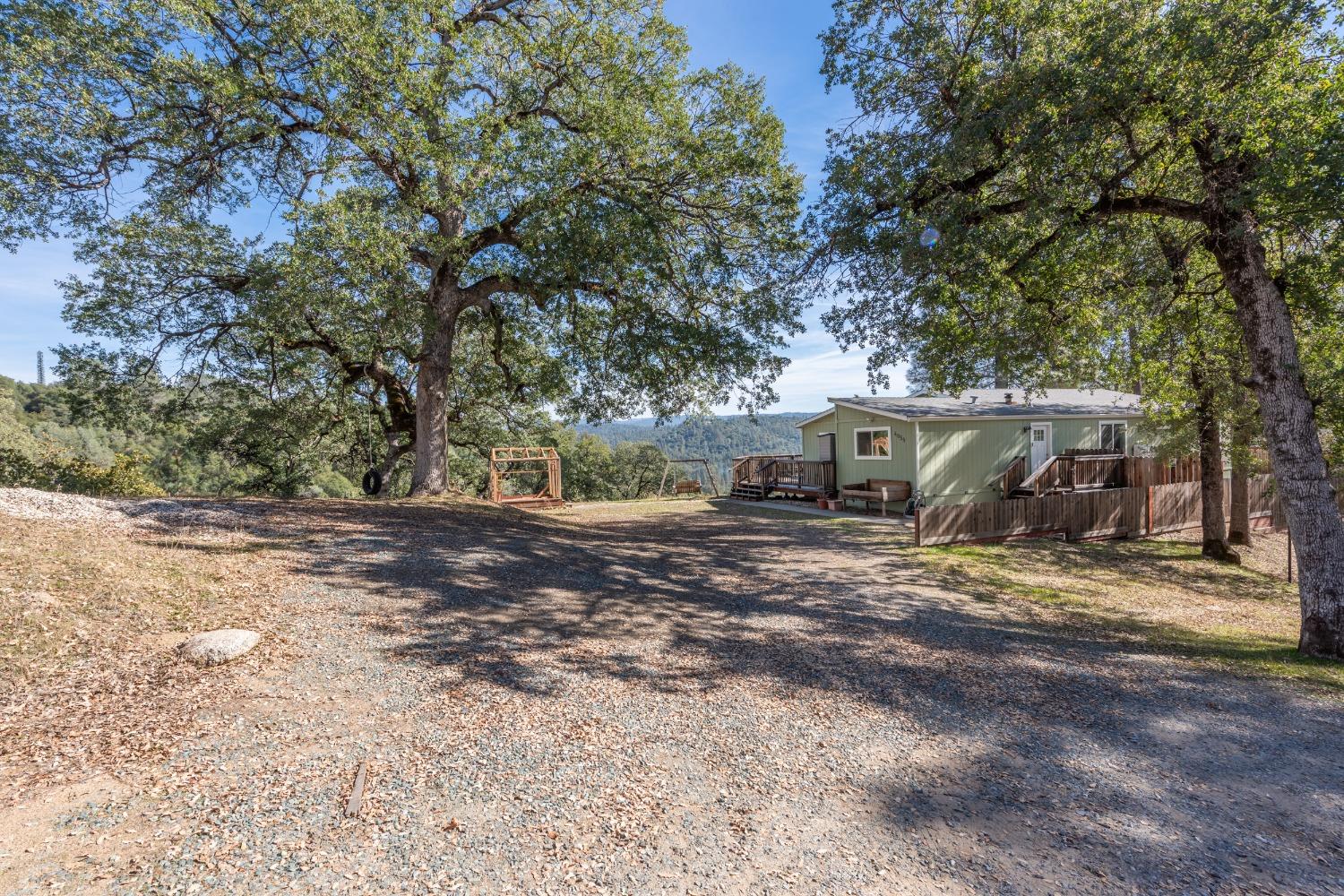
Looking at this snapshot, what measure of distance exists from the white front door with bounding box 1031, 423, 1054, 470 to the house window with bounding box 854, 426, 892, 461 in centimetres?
451

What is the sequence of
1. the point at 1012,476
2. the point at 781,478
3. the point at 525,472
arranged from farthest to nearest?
the point at 781,478, the point at 525,472, the point at 1012,476

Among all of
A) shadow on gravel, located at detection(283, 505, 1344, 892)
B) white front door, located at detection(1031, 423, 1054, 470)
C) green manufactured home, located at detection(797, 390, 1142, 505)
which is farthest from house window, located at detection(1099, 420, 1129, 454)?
shadow on gravel, located at detection(283, 505, 1344, 892)

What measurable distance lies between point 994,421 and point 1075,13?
11491 mm

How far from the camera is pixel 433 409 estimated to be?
11.9 meters

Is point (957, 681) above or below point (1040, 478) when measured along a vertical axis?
below

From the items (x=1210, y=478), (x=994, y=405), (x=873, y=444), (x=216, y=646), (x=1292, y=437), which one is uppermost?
(x=994, y=405)

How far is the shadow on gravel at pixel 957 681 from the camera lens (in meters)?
2.80

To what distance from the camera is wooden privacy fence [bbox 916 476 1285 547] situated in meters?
11.5

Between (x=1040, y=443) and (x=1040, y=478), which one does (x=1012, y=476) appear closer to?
(x=1040, y=478)

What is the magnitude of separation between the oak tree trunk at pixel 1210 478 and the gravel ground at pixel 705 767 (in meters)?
8.83

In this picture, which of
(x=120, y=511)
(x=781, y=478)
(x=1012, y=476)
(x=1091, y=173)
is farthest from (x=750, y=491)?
(x=120, y=511)

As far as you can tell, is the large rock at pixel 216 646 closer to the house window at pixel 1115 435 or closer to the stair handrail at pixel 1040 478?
the stair handrail at pixel 1040 478

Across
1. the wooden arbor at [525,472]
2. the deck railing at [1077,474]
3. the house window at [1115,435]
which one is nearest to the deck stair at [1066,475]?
the deck railing at [1077,474]

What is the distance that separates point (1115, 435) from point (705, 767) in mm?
20485
